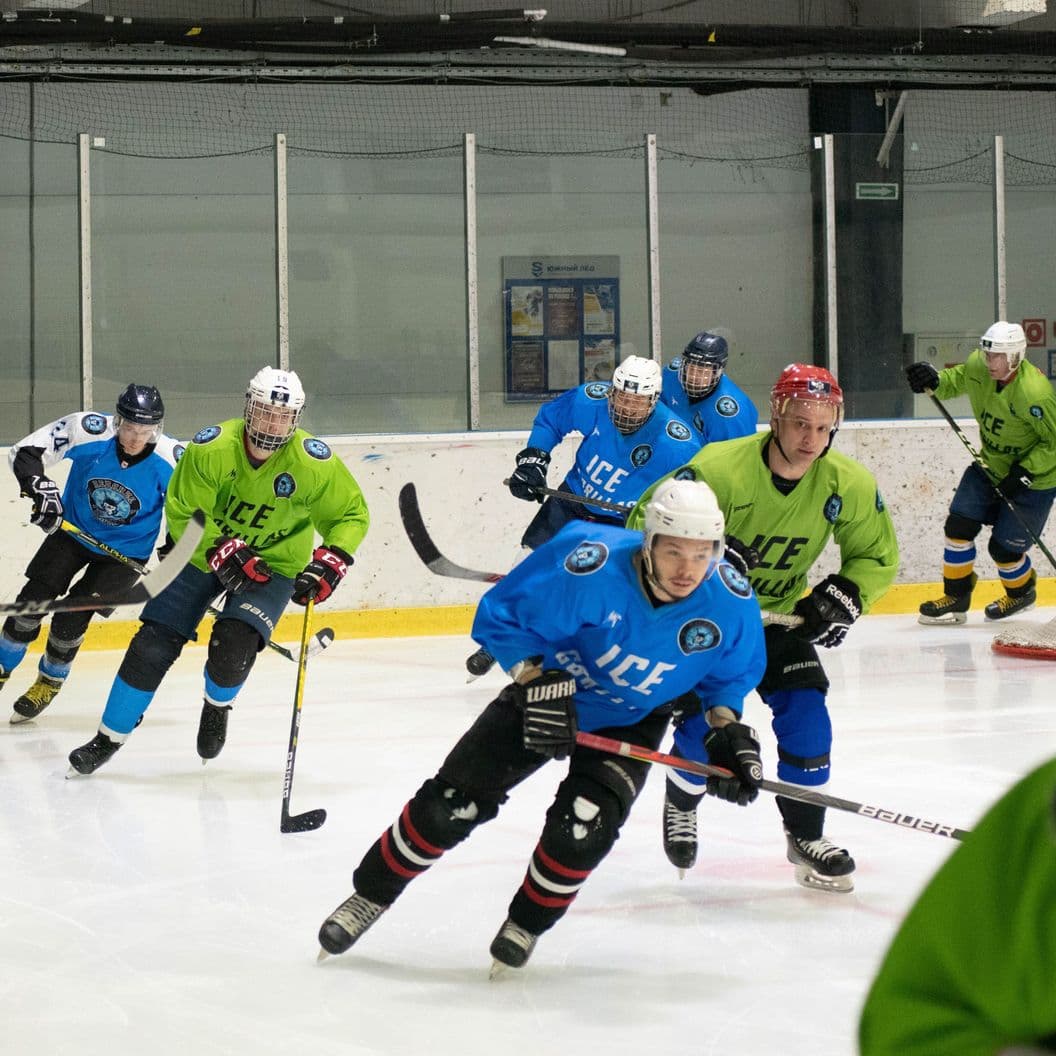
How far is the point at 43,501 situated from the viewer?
4.96 metres

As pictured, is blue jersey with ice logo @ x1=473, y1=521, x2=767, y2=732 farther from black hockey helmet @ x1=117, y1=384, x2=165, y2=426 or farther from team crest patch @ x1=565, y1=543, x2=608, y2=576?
black hockey helmet @ x1=117, y1=384, x2=165, y2=426

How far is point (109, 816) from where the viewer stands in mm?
4031

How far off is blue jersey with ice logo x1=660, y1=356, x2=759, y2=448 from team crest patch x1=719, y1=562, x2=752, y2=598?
2.89m

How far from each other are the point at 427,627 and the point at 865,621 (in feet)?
6.40

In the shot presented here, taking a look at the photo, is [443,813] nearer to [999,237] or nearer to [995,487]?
[995,487]

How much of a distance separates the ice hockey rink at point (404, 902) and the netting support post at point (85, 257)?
190cm

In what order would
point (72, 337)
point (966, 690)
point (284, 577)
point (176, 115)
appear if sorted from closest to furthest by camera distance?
1. point (284, 577)
2. point (966, 690)
3. point (72, 337)
4. point (176, 115)

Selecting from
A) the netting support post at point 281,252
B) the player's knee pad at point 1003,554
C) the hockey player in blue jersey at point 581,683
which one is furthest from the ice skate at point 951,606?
the hockey player in blue jersey at point 581,683

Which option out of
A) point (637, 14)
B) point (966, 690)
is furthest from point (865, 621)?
point (637, 14)

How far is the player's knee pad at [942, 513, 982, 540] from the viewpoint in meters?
6.92

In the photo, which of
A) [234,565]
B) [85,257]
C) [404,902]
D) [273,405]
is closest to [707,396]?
[273,405]

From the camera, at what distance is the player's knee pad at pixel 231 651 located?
14.2 feet

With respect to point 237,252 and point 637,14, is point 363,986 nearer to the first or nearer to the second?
point 237,252

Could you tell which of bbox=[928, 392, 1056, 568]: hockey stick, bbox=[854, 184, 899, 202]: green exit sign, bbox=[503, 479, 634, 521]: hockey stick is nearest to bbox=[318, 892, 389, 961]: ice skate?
bbox=[503, 479, 634, 521]: hockey stick
